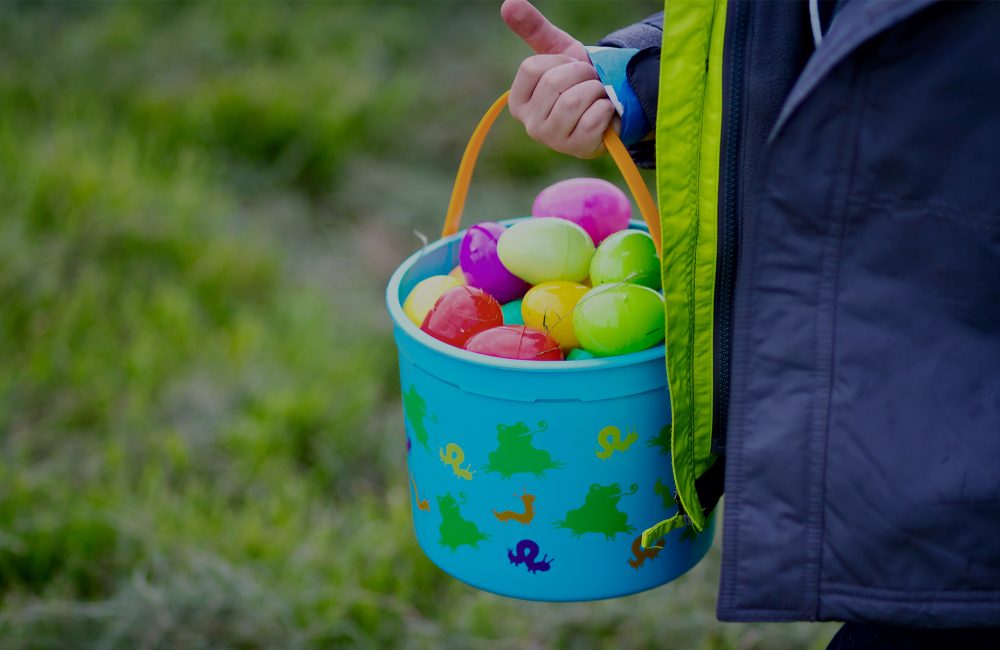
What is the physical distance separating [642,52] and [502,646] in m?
1.24

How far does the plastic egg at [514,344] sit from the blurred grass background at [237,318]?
36.5 inches

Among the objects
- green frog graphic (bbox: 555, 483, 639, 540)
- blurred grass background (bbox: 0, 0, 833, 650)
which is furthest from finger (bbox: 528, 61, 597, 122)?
blurred grass background (bbox: 0, 0, 833, 650)

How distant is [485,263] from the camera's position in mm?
1443

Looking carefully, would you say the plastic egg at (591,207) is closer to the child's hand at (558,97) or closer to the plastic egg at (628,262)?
the plastic egg at (628,262)

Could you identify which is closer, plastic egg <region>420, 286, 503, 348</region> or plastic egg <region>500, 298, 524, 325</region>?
plastic egg <region>420, 286, 503, 348</region>

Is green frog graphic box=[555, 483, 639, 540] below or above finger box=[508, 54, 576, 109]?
below

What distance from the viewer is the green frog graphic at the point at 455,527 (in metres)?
1.32

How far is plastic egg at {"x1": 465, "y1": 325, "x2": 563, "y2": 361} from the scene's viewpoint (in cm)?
126

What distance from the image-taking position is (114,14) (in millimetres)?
3912

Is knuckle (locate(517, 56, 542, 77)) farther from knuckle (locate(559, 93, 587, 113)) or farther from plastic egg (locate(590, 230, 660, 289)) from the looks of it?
plastic egg (locate(590, 230, 660, 289))

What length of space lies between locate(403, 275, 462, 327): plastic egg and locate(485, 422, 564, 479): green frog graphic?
212mm

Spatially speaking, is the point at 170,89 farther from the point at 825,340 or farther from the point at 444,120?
the point at 825,340

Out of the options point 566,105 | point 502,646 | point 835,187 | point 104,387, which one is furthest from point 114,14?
point 835,187

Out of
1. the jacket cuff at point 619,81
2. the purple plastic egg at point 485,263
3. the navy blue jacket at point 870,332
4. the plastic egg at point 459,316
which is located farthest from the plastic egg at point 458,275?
the navy blue jacket at point 870,332
